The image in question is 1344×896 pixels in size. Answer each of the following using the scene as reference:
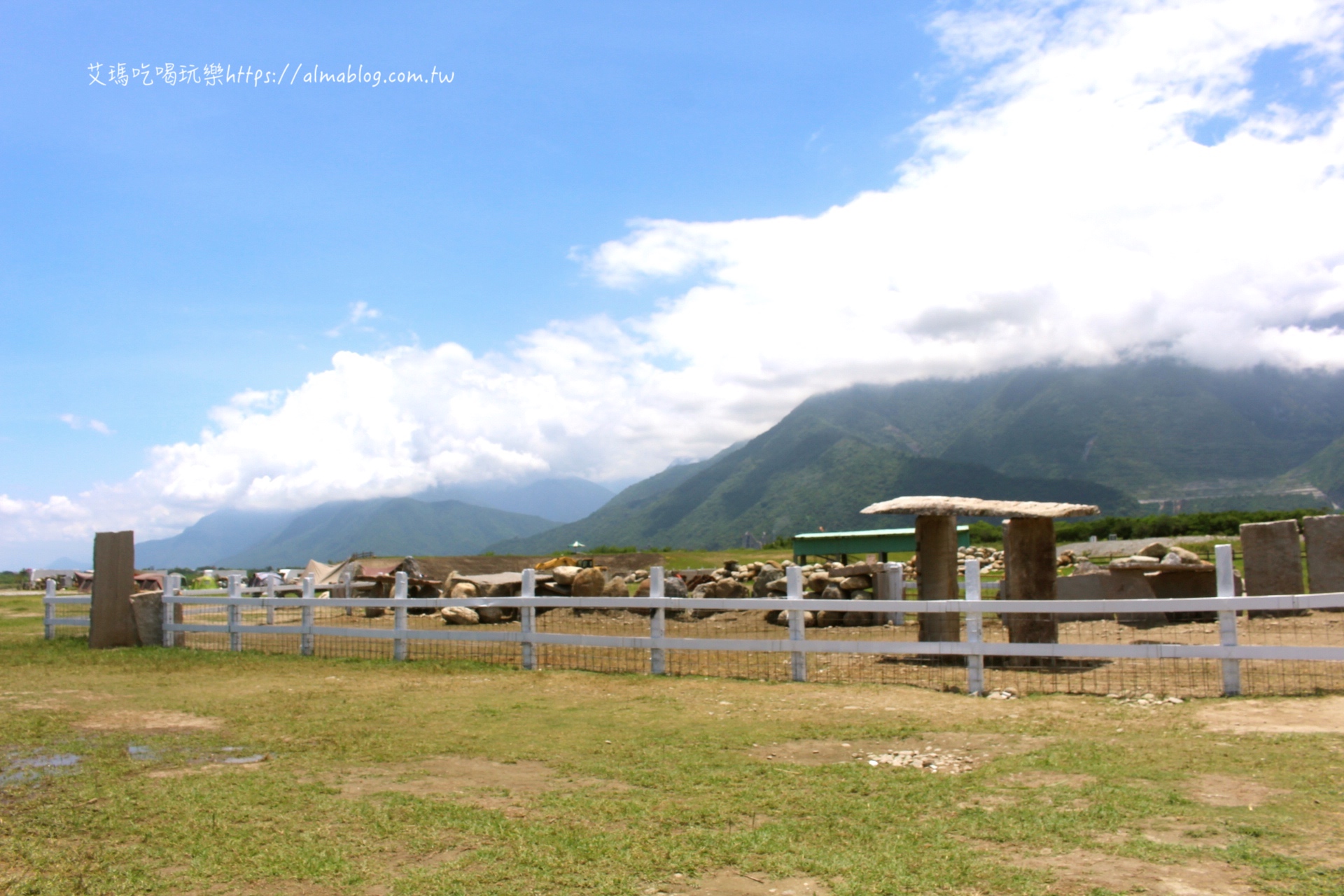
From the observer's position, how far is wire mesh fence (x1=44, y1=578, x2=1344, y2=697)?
33.1 feet

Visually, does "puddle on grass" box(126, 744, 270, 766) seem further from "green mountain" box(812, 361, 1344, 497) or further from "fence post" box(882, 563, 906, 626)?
"green mountain" box(812, 361, 1344, 497)

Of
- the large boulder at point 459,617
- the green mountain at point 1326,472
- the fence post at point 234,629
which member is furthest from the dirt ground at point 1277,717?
the green mountain at point 1326,472

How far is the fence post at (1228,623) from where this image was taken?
9656 millimetres

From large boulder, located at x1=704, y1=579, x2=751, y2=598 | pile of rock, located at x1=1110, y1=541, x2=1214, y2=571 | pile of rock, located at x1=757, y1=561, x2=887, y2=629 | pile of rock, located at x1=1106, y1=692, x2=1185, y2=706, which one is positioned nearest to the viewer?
pile of rock, located at x1=1106, y1=692, x2=1185, y2=706

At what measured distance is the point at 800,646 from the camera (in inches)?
456

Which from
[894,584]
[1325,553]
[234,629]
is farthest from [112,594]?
[1325,553]

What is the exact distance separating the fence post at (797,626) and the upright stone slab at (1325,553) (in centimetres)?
1172

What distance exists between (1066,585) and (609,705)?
1103cm

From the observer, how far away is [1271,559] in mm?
17938

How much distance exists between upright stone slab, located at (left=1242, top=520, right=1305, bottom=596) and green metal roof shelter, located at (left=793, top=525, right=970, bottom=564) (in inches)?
385

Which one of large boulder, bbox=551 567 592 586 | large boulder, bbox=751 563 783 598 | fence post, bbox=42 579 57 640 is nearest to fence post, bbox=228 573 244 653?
fence post, bbox=42 579 57 640

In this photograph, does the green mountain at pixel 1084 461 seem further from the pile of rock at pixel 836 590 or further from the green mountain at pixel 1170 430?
the pile of rock at pixel 836 590

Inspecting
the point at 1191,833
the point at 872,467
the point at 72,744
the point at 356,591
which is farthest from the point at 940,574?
the point at 872,467

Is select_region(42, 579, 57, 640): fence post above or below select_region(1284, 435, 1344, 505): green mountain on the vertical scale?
below
